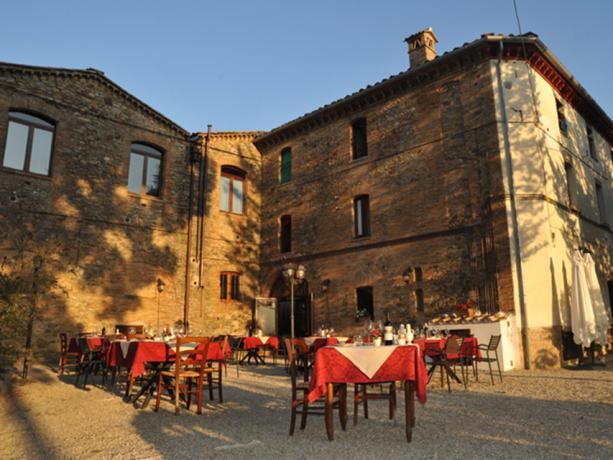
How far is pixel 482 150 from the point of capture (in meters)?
12.0

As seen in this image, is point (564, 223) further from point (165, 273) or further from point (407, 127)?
point (165, 273)

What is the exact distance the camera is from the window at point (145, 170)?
1490cm

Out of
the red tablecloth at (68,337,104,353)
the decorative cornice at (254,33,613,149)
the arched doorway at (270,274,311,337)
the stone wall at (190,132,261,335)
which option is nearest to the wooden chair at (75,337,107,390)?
the red tablecloth at (68,337,104,353)

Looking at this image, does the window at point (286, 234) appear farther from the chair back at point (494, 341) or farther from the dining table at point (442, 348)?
the dining table at point (442, 348)

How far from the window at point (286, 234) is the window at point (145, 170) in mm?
4548

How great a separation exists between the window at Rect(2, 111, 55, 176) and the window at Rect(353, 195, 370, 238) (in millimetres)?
9105

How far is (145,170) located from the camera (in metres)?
15.2

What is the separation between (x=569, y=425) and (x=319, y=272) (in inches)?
424

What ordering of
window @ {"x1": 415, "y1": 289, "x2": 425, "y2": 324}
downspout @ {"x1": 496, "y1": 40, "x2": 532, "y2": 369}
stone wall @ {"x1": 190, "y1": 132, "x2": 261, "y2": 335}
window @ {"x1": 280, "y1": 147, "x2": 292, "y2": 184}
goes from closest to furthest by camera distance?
downspout @ {"x1": 496, "y1": 40, "x2": 532, "y2": 369} < window @ {"x1": 415, "y1": 289, "x2": 425, "y2": 324} < stone wall @ {"x1": 190, "y1": 132, "x2": 261, "y2": 335} < window @ {"x1": 280, "y1": 147, "x2": 292, "y2": 184}

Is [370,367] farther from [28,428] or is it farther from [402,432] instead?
[28,428]

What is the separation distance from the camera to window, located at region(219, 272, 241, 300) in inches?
639

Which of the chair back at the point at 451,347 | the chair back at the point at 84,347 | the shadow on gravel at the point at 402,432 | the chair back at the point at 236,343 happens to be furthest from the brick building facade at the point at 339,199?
the shadow on gravel at the point at 402,432

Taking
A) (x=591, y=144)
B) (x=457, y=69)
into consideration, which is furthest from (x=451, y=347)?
(x=591, y=144)

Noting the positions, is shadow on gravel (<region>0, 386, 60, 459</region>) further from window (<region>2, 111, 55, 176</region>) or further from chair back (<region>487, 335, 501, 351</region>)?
window (<region>2, 111, 55, 176</region>)
